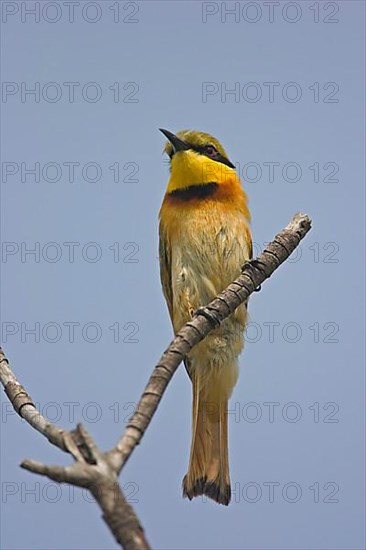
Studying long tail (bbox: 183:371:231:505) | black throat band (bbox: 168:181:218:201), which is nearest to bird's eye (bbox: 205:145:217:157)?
black throat band (bbox: 168:181:218:201)

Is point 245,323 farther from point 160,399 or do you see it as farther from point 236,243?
point 160,399

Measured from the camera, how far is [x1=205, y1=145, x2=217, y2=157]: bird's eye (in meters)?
4.64

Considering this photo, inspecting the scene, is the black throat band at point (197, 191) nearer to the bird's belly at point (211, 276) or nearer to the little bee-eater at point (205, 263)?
the little bee-eater at point (205, 263)

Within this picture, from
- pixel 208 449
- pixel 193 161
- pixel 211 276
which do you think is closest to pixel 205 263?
pixel 211 276

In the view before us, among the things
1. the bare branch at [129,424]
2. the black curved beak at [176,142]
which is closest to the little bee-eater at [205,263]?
the black curved beak at [176,142]

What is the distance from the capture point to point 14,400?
273 centimetres

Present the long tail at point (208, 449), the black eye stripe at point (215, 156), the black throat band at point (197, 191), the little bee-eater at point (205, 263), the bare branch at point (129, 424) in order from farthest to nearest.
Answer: the black eye stripe at point (215, 156)
the black throat band at point (197, 191)
the little bee-eater at point (205, 263)
the long tail at point (208, 449)
the bare branch at point (129, 424)

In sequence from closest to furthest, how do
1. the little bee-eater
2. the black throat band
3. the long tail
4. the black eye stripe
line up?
the long tail → the little bee-eater → the black throat band → the black eye stripe

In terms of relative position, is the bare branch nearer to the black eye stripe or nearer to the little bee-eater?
the little bee-eater

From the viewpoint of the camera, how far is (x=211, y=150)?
4.66 m

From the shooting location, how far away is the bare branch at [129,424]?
5.43 feet

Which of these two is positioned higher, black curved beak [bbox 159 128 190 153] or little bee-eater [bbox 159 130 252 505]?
black curved beak [bbox 159 128 190 153]

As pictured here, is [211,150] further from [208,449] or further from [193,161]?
[208,449]

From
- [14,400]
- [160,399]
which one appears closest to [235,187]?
[14,400]
